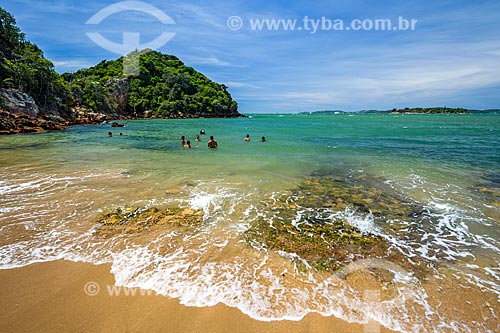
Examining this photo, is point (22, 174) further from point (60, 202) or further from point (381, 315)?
point (381, 315)

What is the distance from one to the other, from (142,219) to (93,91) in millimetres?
82754

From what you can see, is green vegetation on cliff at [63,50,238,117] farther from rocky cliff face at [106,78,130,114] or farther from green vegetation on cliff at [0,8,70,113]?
green vegetation on cliff at [0,8,70,113]

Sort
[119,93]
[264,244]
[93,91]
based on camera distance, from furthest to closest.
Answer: [119,93] < [93,91] < [264,244]

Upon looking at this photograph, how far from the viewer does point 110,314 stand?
128 inches

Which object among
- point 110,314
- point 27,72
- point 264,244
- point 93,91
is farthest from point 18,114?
point 93,91

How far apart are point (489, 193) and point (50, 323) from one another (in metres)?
12.9

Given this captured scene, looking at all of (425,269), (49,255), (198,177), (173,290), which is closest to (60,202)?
(49,255)

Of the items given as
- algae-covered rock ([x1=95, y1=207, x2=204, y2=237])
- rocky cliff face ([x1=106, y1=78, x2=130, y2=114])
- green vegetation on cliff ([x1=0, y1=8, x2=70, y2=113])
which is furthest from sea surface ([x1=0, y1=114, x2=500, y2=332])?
rocky cliff face ([x1=106, y1=78, x2=130, y2=114])

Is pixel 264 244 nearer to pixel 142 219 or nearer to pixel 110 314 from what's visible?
pixel 110 314

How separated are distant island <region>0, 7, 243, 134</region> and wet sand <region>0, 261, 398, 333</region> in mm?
33491

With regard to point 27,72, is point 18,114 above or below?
below

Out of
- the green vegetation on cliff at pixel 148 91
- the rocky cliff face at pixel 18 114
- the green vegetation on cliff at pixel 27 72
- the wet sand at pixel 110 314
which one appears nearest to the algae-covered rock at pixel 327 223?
the wet sand at pixel 110 314

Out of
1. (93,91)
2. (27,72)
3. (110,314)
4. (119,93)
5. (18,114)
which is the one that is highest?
(119,93)

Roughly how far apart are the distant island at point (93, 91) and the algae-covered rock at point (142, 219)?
103 ft
